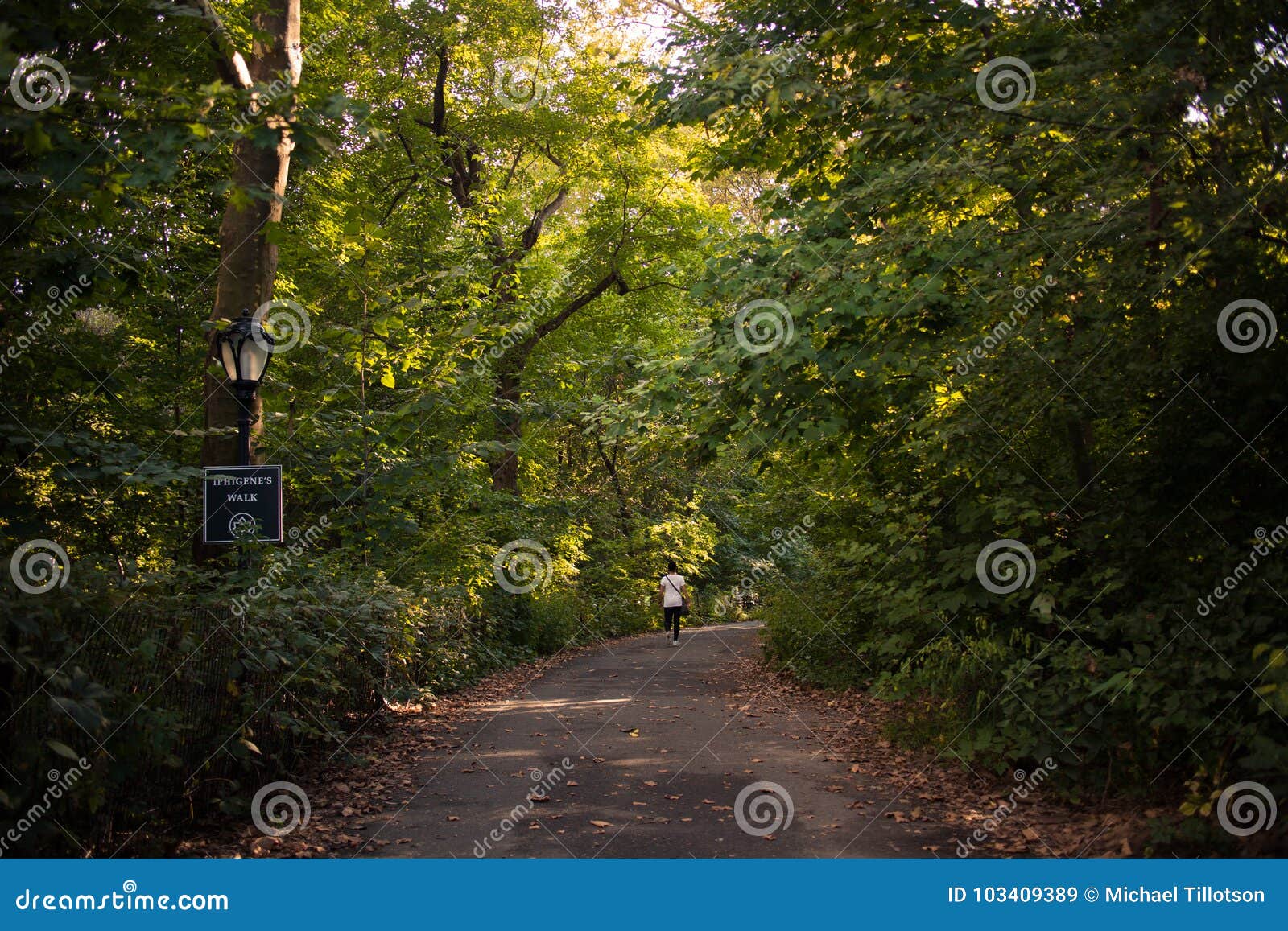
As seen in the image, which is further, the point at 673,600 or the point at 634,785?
the point at 673,600

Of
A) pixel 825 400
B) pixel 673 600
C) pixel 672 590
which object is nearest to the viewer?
pixel 825 400

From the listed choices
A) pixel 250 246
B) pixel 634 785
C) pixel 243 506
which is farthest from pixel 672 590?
pixel 243 506

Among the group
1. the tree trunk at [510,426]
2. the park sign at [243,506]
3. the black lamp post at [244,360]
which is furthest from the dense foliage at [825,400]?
the tree trunk at [510,426]

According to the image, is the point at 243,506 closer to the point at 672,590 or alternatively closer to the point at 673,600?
the point at 672,590

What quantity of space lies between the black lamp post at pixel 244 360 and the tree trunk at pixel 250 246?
85 centimetres

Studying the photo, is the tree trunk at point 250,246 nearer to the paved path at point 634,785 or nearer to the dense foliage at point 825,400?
the dense foliage at point 825,400

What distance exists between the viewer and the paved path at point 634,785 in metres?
6.47

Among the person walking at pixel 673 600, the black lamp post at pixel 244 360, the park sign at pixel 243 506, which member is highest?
the black lamp post at pixel 244 360

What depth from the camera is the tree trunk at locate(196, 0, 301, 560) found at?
10.1 metres

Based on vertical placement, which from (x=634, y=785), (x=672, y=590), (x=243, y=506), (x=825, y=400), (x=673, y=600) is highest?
(x=825, y=400)

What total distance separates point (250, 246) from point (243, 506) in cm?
360

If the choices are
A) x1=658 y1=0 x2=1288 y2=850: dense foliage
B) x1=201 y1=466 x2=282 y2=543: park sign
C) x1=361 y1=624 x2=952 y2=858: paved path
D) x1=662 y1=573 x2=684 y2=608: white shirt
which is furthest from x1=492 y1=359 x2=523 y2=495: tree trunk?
x1=201 y1=466 x2=282 y2=543: park sign

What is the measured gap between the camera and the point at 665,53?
40.3 feet

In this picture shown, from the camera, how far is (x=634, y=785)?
8.26m
